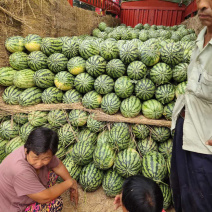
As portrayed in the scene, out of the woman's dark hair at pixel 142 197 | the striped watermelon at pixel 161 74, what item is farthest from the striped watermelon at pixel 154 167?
the striped watermelon at pixel 161 74

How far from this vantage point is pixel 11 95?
3.27 m

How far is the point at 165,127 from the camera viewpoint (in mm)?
2652

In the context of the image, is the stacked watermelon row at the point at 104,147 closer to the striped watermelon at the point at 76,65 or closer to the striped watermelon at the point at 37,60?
the striped watermelon at the point at 76,65

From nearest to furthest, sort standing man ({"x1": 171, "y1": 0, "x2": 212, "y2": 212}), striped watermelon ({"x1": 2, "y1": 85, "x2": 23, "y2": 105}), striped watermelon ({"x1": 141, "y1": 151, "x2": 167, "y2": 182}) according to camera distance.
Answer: standing man ({"x1": 171, "y1": 0, "x2": 212, "y2": 212}) < striped watermelon ({"x1": 141, "y1": 151, "x2": 167, "y2": 182}) < striped watermelon ({"x1": 2, "y1": 85, "x2": 23, "y2": 105})

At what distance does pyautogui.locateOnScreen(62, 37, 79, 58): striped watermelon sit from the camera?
3.21 m

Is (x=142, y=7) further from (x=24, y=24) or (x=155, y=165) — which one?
(x=155, y=165)

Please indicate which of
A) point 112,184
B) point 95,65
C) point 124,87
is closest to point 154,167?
point 112,184

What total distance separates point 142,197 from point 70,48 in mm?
2731

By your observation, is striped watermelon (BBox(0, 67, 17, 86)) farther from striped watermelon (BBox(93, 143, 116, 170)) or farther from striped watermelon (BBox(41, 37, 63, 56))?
striped watermelon (BBox(93, 143, 116, 170))

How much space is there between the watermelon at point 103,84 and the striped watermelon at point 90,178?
47.1 inches

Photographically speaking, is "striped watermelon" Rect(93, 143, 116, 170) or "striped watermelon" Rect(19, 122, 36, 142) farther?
"striped watermelon" Rect(19, 122, 36, 142)

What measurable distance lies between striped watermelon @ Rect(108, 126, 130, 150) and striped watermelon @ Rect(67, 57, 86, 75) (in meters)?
1.24

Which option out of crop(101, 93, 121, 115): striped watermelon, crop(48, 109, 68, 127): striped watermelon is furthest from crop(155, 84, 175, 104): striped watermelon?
crop(48, 109, 68, 127): striped watermelon

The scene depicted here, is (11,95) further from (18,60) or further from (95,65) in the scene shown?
(95,65)
